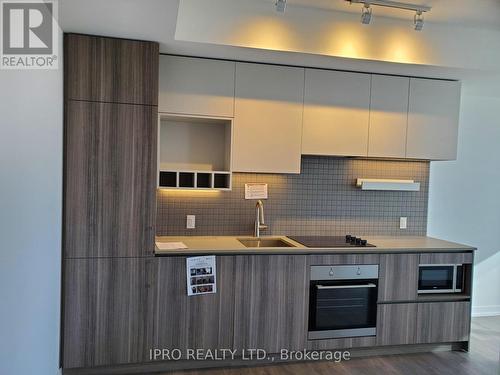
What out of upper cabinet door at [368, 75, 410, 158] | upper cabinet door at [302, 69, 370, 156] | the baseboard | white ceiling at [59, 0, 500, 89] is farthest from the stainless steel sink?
the baseboard

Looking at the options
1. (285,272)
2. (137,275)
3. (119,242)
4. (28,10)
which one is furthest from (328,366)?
(28,10)

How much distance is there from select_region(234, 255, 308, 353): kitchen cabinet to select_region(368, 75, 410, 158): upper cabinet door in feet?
4.12

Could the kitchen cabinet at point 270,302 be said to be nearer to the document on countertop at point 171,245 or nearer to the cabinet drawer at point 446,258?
the document on countertop at point 171,245

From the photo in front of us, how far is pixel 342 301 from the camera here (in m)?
3.20

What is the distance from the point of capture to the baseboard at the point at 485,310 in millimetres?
4391

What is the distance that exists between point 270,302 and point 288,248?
435 mm

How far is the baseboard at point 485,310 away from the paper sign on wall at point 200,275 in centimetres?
313

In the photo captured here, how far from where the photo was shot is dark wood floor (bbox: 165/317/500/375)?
3.05m

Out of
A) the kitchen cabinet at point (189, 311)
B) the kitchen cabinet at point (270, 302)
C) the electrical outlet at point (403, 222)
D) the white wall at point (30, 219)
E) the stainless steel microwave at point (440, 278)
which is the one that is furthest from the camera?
the electrical outlet at point (403, 222)

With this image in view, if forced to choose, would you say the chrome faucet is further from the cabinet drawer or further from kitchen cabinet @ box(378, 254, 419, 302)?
the cabinet drawer

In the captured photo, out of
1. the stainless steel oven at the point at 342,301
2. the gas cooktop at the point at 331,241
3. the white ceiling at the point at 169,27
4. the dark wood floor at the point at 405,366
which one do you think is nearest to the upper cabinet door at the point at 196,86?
the white ceiling at the point at 169,27

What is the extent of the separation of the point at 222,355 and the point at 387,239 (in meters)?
1.82

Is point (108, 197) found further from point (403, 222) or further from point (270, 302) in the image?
point (403, 222)

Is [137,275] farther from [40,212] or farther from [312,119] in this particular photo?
[312,119]
